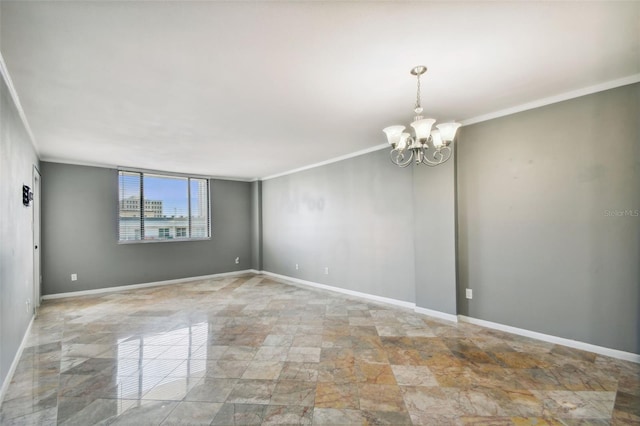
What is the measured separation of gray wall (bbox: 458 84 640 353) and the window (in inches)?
220

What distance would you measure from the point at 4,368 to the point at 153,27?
2820mm

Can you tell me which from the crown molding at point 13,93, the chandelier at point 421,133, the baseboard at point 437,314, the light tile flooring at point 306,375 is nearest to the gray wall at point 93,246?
the light tile flooring at point 306,375

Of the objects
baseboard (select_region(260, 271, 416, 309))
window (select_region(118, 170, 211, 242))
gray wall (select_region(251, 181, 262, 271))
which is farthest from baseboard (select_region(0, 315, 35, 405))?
gray wall (select_region(251, 181, 262, 271))

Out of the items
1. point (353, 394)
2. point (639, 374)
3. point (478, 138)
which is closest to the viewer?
point (353, 394)

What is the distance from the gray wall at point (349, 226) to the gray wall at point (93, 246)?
2137 mm

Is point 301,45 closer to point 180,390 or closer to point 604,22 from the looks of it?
point 604,22

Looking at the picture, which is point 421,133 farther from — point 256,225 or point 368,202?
point 256,225

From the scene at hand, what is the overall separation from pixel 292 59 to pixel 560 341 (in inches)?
144

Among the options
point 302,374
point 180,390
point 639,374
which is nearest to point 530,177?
point 639,374

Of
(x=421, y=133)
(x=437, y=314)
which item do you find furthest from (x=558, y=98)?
(x=437, y=314)

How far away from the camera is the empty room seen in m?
1.77

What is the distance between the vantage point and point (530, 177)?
9.65 ft

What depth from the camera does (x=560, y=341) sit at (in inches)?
109

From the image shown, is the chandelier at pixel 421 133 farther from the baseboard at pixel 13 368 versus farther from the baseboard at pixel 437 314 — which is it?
the baseboard at pixel 13 368
